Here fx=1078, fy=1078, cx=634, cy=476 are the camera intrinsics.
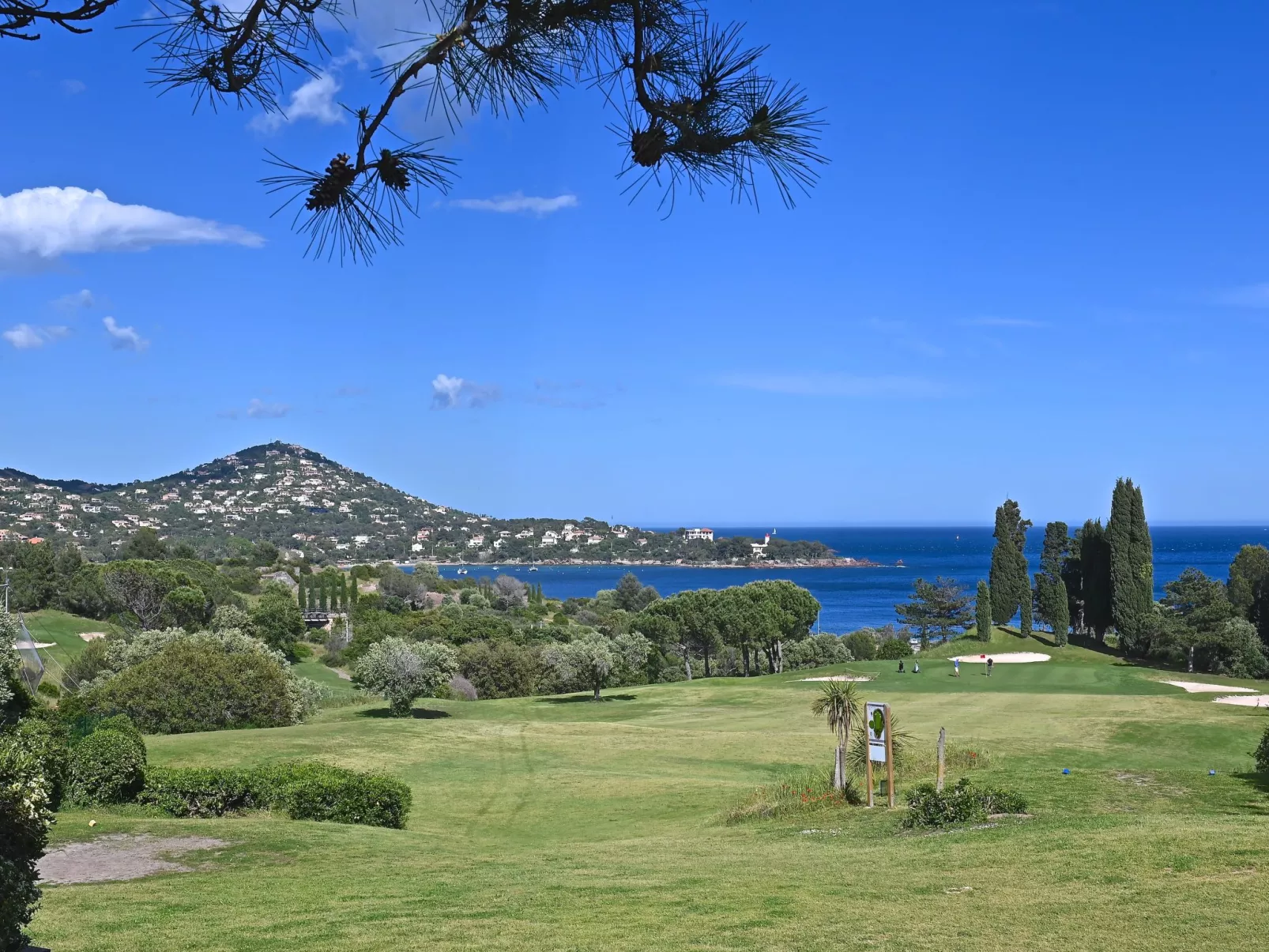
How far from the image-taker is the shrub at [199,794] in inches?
714

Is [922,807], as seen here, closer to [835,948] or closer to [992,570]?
[835,948]

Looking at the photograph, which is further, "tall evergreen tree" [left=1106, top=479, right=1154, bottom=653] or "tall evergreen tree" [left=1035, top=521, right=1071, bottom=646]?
"tall evergreen tree" [left=1035, top=521, right=1071, bottom=646]

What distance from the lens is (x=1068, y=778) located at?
2033 centimetres

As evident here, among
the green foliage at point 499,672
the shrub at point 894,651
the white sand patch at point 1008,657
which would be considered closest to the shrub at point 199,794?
the green foliage at point 499,672

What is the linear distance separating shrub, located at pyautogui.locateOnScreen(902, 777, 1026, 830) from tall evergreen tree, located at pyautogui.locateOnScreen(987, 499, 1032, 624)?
54.3 meters

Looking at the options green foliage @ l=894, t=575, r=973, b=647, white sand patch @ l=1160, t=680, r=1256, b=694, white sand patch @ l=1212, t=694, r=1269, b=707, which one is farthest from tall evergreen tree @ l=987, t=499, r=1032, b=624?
white sand patch @ l=1212, t=694, r=1269, b=707

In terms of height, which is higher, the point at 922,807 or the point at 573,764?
the point at 922,807

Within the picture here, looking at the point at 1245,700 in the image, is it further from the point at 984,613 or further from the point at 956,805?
the point at 956,805

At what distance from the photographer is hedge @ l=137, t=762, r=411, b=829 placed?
18172mm

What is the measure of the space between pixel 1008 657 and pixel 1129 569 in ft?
28.9

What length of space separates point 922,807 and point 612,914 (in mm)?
6731

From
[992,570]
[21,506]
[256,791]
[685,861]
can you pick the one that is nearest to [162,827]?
[256,791]

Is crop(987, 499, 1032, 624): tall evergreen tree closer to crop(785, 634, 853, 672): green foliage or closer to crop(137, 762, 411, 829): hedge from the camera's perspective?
crop(785, 634, 853, 672): green foliage

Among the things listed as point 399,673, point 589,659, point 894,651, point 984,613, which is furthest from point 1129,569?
point 399,673
